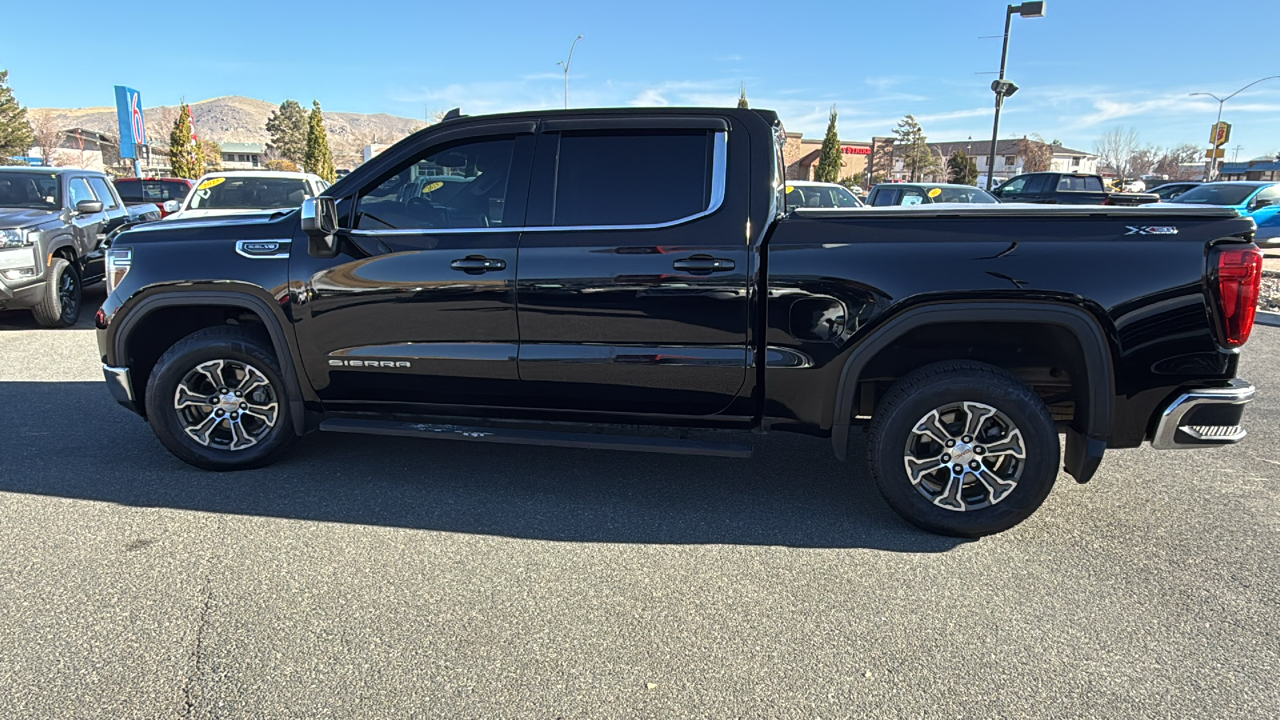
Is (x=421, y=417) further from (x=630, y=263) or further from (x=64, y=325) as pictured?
(x=64, y=325)

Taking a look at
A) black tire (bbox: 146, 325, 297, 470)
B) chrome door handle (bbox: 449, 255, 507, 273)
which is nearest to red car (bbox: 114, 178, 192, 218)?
black tire (bbox: 146, 325, 297, 470)

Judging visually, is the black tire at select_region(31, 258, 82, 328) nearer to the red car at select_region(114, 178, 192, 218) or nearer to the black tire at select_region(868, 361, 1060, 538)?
the black tire at select_region(868, 361, 1060, 538)

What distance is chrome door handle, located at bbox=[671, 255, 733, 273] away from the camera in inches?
142

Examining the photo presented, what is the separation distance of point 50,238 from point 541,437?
773 cm

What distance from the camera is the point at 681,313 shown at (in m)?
3.67

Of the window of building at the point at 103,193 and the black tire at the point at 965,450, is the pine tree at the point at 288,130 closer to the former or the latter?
the window of building at the point at 103,193

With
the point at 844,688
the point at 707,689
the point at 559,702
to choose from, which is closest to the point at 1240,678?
the point at 844,688

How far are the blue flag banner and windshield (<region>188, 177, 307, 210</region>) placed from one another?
1235 inches

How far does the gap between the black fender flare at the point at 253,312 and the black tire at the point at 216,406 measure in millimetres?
85

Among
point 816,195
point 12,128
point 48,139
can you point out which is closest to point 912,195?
point 816,195

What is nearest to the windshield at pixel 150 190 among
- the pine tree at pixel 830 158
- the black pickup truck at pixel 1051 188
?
the black pickup truck at pixel 1051 188

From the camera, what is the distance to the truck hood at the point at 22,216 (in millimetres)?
8125

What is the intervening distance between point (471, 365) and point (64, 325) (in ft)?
24.6

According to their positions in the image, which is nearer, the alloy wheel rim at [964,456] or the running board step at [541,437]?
the alloy wheel rim at [964,456]
